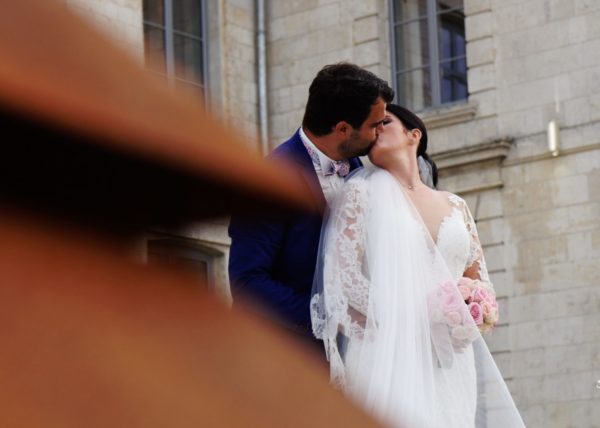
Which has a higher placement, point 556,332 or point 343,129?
point 343,129

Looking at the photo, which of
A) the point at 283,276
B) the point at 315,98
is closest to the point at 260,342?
the point at 315,98

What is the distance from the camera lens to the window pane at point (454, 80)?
15.1 metres

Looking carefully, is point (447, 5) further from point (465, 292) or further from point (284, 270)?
point (284, 270)

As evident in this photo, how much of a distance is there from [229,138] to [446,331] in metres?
3.78

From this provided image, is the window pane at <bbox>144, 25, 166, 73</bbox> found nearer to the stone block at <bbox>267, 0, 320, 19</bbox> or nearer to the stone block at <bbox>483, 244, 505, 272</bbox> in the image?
the stone block at <bbox>483, 244, 505, 272</bbox>

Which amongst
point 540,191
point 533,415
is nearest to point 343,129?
point 533,415

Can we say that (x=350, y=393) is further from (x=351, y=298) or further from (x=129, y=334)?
(x=351, y=298)

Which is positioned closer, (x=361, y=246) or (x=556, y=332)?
(x=361, y=246)

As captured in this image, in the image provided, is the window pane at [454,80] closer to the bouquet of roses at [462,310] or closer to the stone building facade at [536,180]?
the stone building facade at [536,180]

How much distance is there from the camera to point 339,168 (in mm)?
4141

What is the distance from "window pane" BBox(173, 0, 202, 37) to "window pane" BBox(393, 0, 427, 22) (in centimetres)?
209

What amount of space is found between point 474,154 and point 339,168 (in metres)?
10.3

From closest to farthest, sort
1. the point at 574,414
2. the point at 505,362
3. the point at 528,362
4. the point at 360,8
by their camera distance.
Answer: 1. the point at 574,414
2. the point at 528,362
3. the point at 505,362
4. the point at 360,8

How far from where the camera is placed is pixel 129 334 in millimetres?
685
